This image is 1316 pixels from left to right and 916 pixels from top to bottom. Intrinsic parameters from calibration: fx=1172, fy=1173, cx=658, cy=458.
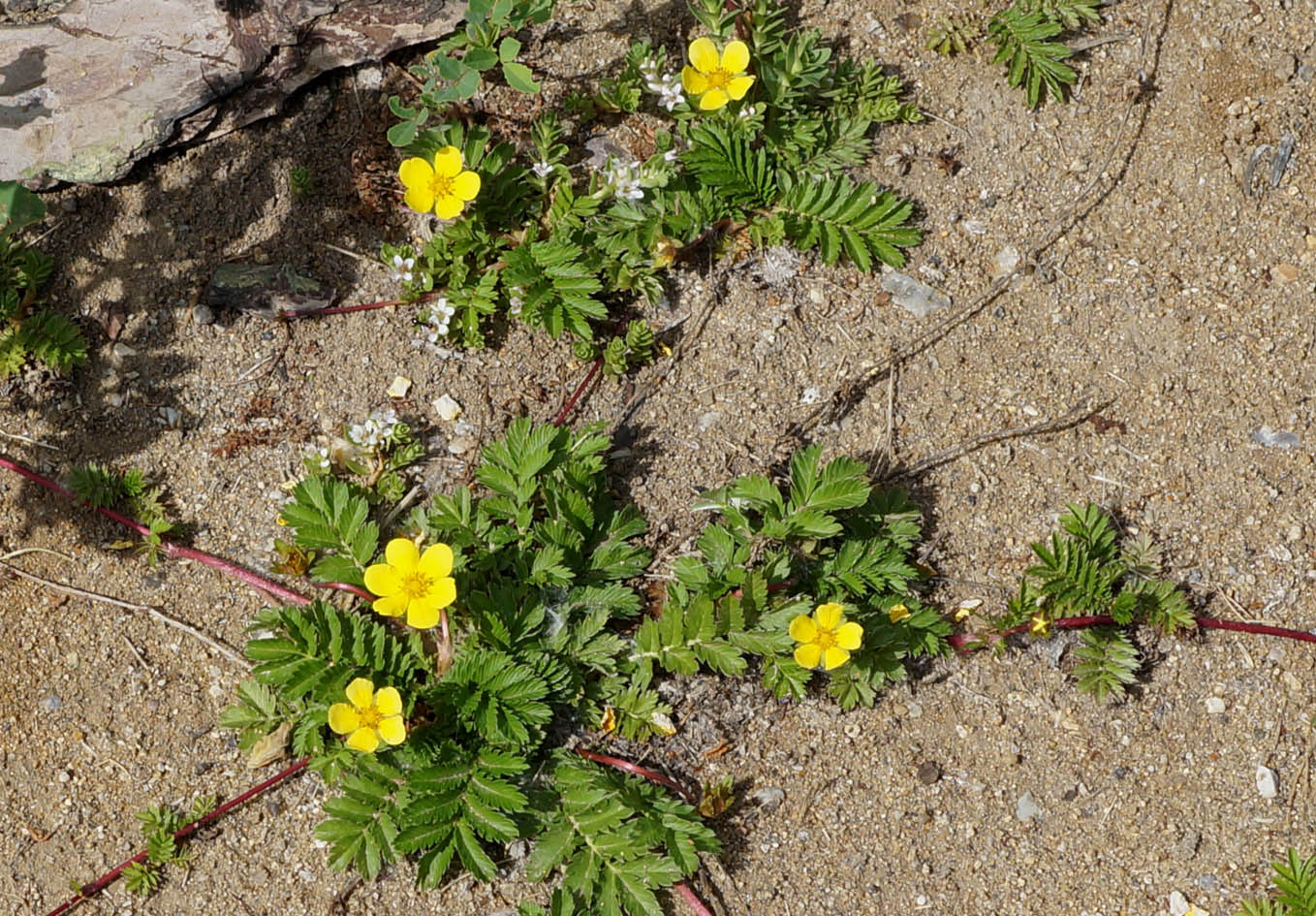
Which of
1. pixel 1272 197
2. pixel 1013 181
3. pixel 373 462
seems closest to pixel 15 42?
pixel 373 462

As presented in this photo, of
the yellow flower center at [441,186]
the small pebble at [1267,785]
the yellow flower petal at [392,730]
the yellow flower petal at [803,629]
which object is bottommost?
the small pebble at [1267,785]

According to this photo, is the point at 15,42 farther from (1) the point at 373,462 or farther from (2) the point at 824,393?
(2) the point at 824,393

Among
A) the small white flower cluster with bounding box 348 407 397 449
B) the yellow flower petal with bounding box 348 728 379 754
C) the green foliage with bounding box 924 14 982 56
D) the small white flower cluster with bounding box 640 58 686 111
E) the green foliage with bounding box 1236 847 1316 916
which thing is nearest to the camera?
the yellow flower petal with bounding box 348 728 379 754

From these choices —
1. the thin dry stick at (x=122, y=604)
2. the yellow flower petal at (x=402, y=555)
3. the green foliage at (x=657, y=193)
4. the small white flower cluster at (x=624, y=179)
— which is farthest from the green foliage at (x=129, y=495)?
the small white flower cluster at (x=624, y=179)

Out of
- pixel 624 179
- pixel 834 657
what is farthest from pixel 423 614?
pixel 624 179

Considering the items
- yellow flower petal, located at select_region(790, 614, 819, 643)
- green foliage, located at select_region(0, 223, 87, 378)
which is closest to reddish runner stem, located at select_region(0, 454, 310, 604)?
green foliage, located at select_region(0, 223, 87, 378)

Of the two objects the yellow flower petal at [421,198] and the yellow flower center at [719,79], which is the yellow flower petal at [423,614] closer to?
the yellow flower petal at [421,198]

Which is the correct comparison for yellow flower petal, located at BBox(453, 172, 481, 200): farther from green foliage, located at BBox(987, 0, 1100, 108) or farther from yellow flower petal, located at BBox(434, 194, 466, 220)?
green foliage, located at BBox(987, 0, 1100, 108)
